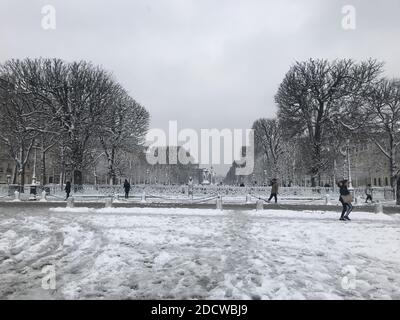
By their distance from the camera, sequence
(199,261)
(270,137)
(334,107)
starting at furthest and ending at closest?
(270,137), (334,107), (199,261)

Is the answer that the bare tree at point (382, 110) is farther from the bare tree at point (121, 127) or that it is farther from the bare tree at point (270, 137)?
the bare tree at point (121, 127)

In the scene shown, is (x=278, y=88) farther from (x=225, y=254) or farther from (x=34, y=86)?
(x=225, y=254)

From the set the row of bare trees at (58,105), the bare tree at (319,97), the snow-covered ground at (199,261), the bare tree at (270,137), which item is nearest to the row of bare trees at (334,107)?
the bare tree at (319,97)

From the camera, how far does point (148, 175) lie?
97500 millimetres

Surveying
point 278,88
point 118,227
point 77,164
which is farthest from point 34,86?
point 118,227

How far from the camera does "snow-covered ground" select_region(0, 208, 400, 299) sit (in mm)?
6816

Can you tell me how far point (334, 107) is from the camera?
37312 millimetres

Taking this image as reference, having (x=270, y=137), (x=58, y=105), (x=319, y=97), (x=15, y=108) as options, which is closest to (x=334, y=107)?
(x=319, y=97)

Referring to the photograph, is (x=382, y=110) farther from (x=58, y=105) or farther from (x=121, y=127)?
(x=58, y=105)

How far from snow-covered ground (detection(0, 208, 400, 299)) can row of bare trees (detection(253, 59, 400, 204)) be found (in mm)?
24352

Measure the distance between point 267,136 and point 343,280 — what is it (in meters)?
53.3

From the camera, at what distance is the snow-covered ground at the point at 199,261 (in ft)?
22.4

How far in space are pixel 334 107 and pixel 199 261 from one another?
106 ft

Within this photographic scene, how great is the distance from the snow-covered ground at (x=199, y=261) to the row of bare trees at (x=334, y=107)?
2435 centimetres
